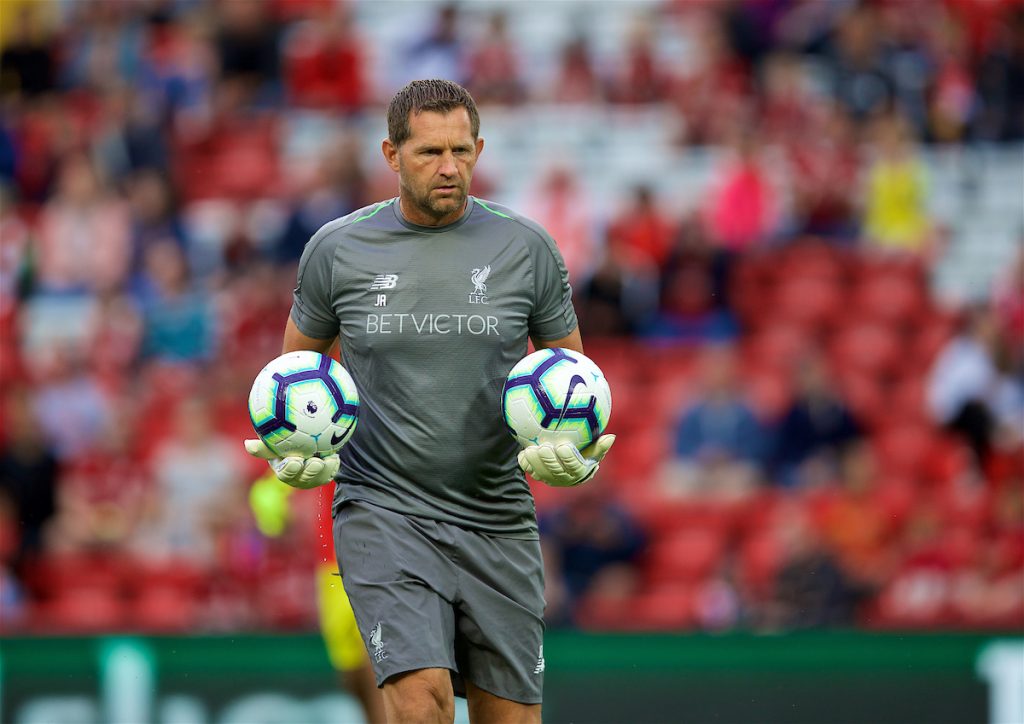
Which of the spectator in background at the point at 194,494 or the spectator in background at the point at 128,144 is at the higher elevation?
the spectator in background at the point at 128,144

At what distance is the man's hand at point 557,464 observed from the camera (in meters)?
5.41

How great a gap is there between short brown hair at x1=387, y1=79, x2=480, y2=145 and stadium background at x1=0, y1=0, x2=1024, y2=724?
176 inches

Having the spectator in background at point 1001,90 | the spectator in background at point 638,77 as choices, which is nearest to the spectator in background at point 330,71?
the spectator in background at point 638,77

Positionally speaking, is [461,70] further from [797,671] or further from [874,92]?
[797,671]

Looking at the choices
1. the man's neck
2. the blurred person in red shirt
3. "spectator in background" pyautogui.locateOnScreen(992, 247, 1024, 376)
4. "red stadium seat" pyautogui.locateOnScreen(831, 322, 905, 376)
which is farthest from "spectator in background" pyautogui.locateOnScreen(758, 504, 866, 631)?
the man's neck

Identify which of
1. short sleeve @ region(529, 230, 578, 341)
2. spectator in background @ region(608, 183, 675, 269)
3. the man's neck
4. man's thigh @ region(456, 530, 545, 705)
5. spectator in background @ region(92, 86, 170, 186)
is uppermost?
spectator in background @ region(92, 86, 170, 186)

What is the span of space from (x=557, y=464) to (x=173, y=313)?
9.24 m

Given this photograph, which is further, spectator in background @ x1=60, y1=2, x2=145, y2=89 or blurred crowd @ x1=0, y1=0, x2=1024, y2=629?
spectator in background @ x1=60, y1=2, x2=145, y2=89

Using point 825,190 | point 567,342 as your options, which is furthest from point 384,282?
point 825,190

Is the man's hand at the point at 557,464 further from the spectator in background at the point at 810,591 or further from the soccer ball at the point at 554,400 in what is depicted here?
the spectator in background at the point at 810,591

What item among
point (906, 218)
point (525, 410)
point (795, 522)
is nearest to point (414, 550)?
point (525, 410)

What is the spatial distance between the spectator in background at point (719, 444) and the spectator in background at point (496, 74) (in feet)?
13.4

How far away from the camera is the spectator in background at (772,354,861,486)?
1272cm

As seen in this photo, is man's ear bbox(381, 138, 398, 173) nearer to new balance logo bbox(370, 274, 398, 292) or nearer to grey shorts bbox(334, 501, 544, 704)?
new balance logo bbox(370, 274, 398, 292)
